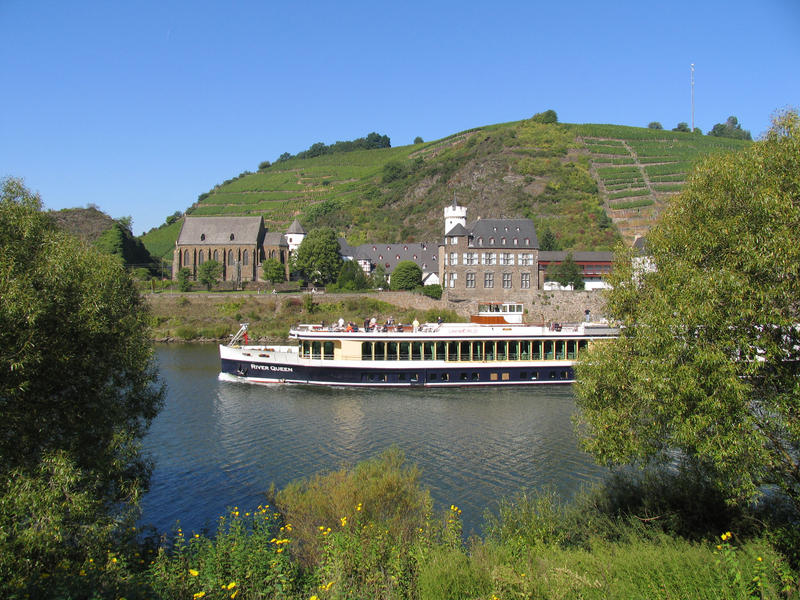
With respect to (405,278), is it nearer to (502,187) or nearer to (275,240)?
(275,240)

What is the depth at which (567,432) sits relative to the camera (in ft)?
88.4

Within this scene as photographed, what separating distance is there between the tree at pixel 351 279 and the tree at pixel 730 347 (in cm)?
6461

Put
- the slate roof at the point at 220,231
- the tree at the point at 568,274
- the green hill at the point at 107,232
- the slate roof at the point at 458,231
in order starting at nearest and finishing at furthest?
the slate roof at the point at 458,231
the tree at the point at 568,274
the green hill at the point at 107,232
the slate roof at the point at 220,231

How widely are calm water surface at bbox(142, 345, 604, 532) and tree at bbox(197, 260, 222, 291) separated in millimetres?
50236

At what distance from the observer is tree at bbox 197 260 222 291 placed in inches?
3423

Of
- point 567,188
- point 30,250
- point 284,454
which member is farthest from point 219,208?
point 30,250

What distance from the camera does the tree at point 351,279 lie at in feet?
256

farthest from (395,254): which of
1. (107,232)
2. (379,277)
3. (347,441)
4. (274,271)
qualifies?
(347,441)

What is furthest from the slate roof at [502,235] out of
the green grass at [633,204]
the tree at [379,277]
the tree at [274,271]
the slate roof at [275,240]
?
the green grass at [633,204]

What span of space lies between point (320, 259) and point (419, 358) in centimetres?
4588

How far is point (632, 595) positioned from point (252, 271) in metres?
92.9

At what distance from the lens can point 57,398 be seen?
1215 cm

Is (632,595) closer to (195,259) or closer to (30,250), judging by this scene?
(30,250)

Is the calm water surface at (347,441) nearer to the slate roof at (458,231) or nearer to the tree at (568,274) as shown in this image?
the slate roof at (458,231)
